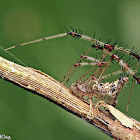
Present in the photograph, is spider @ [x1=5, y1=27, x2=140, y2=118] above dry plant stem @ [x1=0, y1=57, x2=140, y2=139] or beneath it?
above

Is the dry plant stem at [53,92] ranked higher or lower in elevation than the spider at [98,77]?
lower

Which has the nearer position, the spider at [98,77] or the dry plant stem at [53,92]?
the dry plant stem at [53,92]

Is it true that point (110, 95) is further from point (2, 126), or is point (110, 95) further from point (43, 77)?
point (2, 126)

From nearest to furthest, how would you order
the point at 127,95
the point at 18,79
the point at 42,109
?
the point at 18,79
the point at 42,109
the point at 127,95

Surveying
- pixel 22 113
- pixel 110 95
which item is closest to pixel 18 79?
pixel 22 113

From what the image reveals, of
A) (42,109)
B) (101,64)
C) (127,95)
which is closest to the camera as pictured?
(101,64)

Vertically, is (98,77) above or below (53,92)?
above

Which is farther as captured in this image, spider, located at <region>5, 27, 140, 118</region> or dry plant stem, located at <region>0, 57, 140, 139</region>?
spider, located at <region>5, 27, 140, 118</region>

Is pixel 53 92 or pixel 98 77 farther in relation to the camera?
pixel 98 77
